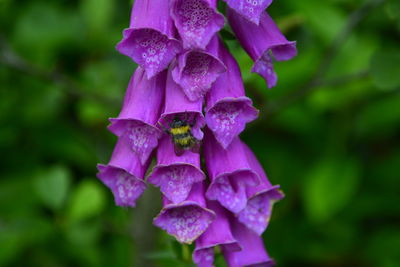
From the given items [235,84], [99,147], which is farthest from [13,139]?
[235,84]

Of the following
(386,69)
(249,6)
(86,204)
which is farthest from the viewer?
(86,204)

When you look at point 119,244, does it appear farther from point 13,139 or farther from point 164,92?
point 164,92

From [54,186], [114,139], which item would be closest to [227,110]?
[54,186]

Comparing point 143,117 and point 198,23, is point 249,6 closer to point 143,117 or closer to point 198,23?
point 198,23

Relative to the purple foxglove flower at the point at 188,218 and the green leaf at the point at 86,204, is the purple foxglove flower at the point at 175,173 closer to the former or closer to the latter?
the purple foxglove flower at the point at 188,218

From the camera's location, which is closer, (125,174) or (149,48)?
(149,48)

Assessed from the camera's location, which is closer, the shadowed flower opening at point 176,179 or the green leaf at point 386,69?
the shadowed flower opening at point 176,179

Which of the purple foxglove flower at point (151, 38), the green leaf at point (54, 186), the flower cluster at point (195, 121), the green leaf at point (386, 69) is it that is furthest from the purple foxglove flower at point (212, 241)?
the green leaf at point (54, 186)
